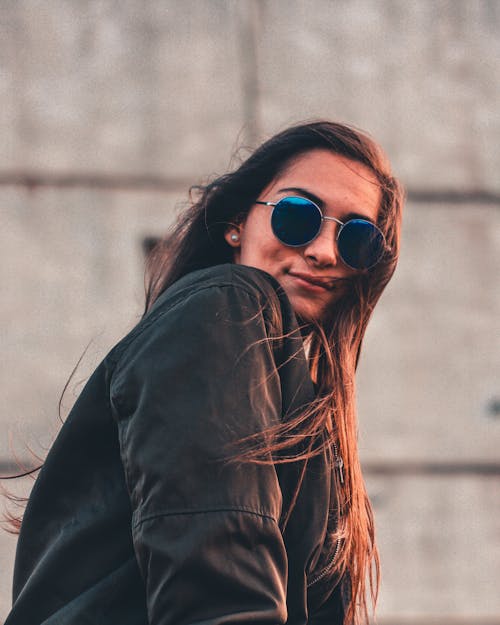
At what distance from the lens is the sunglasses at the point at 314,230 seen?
177cm

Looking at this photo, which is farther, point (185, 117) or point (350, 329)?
point (185, 117)

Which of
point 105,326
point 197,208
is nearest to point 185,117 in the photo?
point 105,326

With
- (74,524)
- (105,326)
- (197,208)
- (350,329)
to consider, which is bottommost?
(105,326)

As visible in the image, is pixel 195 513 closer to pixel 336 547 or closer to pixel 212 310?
pixel 212 310

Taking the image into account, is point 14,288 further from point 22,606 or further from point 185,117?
point 22,606

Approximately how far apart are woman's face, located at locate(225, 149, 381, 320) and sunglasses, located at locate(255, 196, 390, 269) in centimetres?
1

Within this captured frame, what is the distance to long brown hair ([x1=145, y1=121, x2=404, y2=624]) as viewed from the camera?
1658 millimetres

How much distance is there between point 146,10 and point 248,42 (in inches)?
21.5

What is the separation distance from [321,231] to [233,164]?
3.73 metres

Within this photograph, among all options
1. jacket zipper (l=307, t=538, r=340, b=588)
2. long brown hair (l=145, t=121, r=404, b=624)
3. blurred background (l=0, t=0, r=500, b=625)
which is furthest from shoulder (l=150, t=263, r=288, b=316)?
blurred background (l=0, t=0, r=500, b=625)

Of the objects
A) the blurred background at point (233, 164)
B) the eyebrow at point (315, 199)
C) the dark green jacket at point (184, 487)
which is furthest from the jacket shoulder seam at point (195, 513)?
the blurred background at point (233, 164)

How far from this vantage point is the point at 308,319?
180 cm

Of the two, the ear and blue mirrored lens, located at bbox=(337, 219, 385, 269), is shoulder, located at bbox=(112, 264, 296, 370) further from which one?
the ear

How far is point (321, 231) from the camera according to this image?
1.79m
